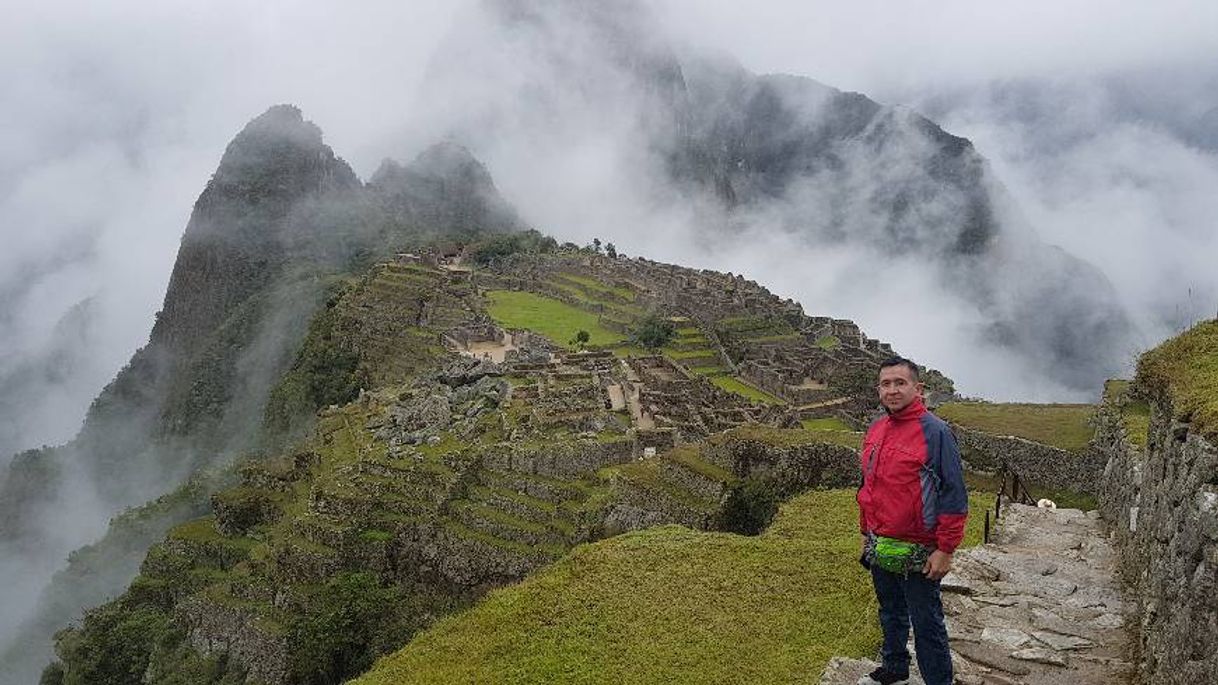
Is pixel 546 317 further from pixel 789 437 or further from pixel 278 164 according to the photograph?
pixel 278 164

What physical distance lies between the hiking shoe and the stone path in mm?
165

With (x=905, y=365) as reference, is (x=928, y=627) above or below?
below

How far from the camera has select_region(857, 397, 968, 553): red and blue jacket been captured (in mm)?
5109

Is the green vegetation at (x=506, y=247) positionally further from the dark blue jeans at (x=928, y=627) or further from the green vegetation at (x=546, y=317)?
the dark blue jeans at (x=928, y=627)

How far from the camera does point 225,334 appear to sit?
83.9 m

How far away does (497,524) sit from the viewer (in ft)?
65.7

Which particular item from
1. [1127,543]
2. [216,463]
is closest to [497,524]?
[1127,543]

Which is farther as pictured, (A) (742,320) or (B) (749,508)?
(A) (742,320)

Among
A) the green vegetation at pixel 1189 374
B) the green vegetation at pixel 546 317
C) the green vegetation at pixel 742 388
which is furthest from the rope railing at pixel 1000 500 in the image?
the green vegetation at pixel 546 317

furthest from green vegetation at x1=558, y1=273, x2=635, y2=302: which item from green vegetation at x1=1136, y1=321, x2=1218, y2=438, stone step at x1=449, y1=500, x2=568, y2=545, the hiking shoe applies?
the hiking shoe

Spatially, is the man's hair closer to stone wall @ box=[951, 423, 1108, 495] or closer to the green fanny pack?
the green fanny pack

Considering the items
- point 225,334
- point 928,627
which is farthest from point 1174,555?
point 225,334

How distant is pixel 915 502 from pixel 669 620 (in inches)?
172

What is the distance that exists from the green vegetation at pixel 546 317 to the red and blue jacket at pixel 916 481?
4022 centimetres
